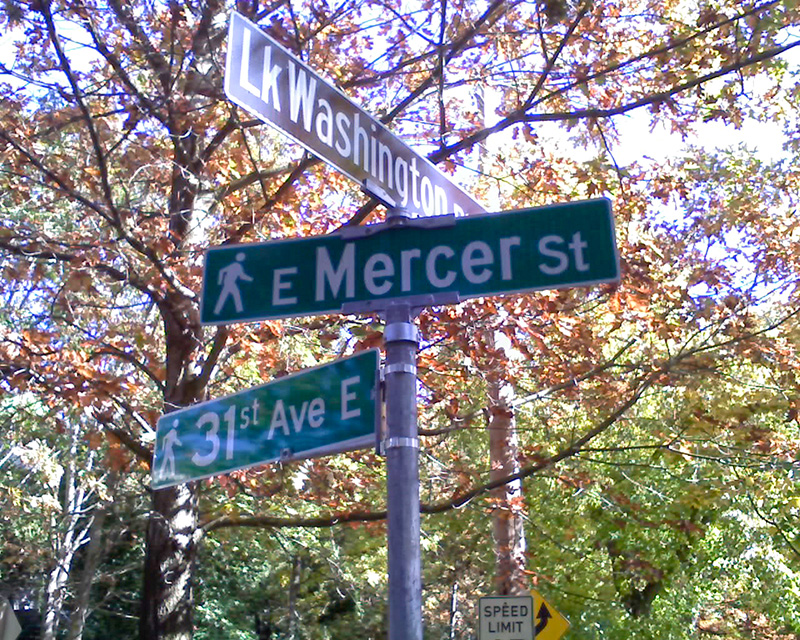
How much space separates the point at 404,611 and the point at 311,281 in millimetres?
1213

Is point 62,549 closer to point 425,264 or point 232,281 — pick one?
point 232,281

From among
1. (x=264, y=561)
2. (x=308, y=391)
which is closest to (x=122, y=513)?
(x=264, y=561)

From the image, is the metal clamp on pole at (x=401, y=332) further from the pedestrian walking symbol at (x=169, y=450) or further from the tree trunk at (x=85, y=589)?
the tree trunk at (x=85, y=589)

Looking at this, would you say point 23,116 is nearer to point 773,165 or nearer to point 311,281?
point 311,281

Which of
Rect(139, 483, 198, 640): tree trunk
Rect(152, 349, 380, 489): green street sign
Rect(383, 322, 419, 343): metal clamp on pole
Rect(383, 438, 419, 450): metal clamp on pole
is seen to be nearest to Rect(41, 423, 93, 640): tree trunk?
Rect(139, 483, 198, 640): tree trunk

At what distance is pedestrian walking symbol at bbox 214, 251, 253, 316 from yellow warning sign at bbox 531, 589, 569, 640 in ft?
25.7

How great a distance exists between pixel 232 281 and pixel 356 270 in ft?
1.62

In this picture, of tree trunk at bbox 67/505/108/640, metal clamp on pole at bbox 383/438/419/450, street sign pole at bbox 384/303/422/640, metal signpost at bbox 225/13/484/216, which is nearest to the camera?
street sign pole at bbox 384/303/422/640

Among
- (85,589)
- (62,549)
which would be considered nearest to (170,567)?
(85,589)

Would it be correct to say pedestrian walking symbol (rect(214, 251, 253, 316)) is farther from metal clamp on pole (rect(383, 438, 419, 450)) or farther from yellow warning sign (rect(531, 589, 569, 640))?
yellow warning sign (rect(531, 589, 569, 640))

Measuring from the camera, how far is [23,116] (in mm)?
7793

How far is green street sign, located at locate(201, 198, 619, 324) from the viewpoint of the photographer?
9.53 ft

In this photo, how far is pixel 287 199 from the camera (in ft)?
25.9

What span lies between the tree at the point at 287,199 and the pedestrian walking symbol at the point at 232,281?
2.90m
